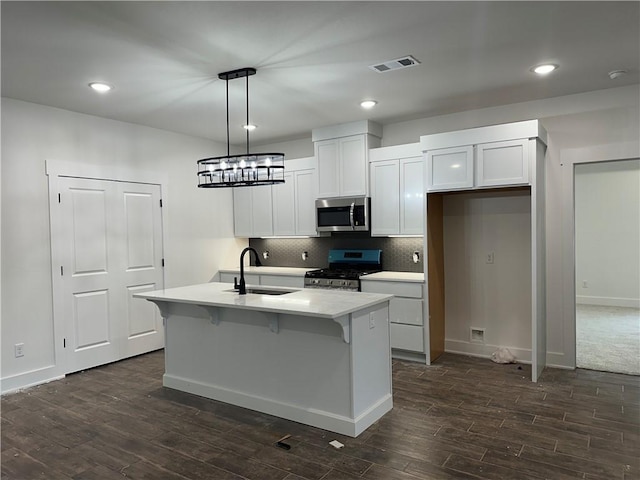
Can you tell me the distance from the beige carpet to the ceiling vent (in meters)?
3.43

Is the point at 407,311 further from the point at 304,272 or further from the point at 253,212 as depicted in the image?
the point at 253,212

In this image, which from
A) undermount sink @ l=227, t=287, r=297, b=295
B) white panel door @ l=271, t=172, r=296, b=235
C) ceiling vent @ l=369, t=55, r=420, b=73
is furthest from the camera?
white panel door @ l=271, t=172, r=296, b=235

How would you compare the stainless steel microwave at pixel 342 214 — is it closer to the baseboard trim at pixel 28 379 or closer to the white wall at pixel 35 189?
the white wall at pixel 35 189

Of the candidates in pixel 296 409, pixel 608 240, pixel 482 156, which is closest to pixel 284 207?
pixel 482 156

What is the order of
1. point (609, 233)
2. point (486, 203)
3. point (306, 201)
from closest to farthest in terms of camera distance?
1. point (486, 203)
2. point (306, 201)
3. point (609, 233)

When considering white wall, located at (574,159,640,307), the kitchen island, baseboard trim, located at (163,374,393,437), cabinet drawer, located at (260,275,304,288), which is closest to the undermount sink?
the kitchen island

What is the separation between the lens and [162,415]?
3418 millimetres

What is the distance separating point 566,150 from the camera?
14.0 ft

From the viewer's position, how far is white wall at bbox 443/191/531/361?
179 inches

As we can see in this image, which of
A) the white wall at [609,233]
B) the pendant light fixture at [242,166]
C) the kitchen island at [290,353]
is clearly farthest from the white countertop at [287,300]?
the white wall at [609,233]

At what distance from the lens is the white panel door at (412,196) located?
15.5ft

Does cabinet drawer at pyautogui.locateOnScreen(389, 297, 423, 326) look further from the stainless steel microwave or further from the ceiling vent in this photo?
the ceiling vent

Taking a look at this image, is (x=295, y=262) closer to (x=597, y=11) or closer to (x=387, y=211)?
(x=387, y=211)

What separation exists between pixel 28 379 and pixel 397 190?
4.14 meters
